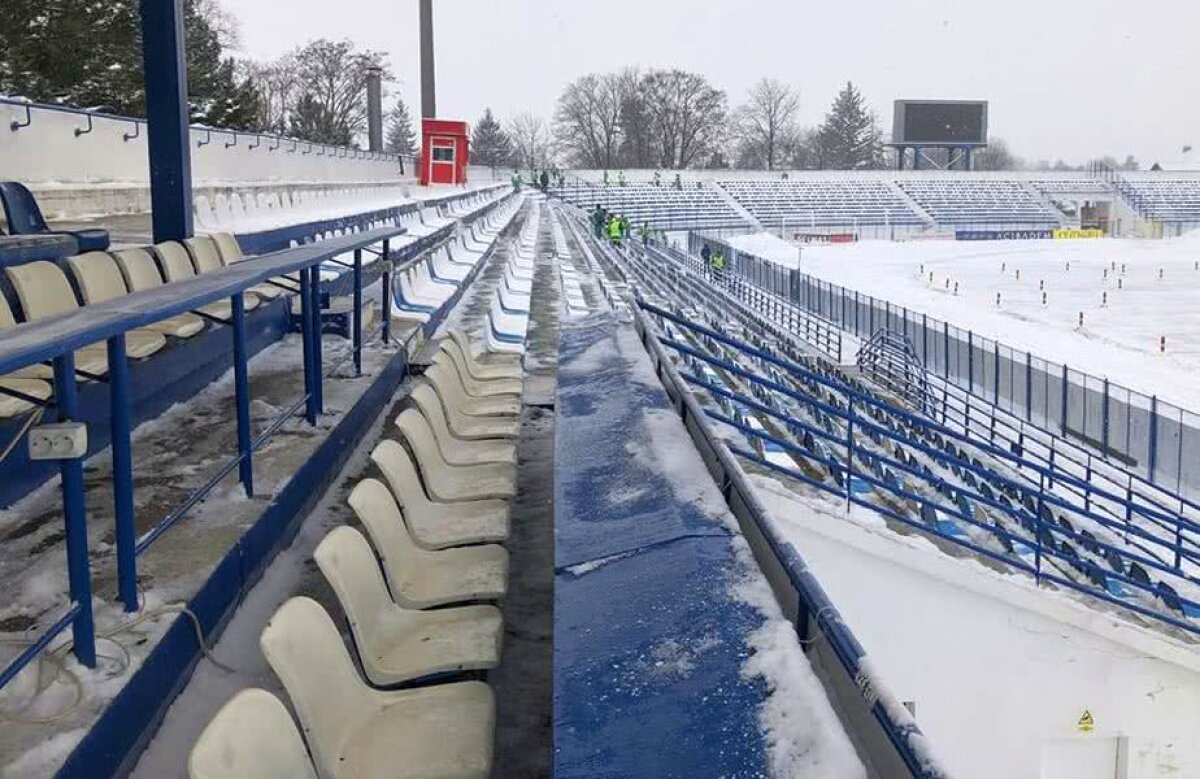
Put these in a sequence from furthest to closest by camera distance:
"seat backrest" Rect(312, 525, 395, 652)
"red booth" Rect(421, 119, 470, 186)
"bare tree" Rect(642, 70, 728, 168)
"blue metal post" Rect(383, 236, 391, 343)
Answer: "bare tree" Rect(642, 70, 728, 168) → "red booth" Rect(421, 119, 470, 186) → "blue metal post" Rect(383, 236, 391, 343) → "seat backrest" Rect(312, 525, 395, 652)

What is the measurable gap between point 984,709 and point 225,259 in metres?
5.45

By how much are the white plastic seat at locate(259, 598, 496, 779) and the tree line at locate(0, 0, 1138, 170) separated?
2105cm

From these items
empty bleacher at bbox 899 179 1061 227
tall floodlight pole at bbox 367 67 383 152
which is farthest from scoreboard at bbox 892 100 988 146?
tall floodlight pole at bbox 367 67 383 152

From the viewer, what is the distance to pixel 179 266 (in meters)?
5.84

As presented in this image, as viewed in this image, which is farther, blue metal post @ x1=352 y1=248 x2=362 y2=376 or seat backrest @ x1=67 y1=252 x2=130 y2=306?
blue metal post @ x1=352 y1=248 x2=362 y2=376

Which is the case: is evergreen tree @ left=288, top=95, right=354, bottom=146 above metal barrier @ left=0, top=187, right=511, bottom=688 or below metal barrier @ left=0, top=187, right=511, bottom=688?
above

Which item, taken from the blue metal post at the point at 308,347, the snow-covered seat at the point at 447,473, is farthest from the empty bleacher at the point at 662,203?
the snow-covered seat at the point at 447,473

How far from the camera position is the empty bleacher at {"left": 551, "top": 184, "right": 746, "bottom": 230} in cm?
5628

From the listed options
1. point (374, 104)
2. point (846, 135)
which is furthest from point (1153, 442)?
point (846, 135)

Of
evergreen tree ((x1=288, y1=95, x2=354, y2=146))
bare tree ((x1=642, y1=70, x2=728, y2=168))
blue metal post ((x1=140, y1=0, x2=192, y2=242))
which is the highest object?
bare tree ((x1=642, y1=70, x2=728, y2=168))

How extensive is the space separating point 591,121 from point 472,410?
279 feet

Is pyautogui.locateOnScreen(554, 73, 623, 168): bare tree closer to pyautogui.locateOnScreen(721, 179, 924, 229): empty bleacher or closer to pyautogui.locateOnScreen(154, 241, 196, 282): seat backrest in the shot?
pyautogui.locateOnScreen(721, 179, 924, 229): empty bleacher

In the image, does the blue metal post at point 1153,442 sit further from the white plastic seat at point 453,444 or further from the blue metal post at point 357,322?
the white plastic seat at point 453,444

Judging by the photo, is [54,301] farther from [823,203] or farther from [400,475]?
[823,203]
